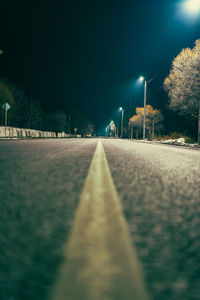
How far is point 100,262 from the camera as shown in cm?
158

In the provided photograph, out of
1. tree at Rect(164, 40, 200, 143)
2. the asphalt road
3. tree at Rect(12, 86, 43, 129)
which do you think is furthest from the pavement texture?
tree at Rect(12, 86, 43, 129)

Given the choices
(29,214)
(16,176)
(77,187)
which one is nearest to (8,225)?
(29,214)

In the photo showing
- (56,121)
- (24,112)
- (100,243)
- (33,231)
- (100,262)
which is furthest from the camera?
(56,121)

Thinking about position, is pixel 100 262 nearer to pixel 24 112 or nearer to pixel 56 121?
pixel 24 112

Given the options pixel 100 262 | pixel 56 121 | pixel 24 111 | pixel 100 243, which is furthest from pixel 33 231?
pixel 56 121

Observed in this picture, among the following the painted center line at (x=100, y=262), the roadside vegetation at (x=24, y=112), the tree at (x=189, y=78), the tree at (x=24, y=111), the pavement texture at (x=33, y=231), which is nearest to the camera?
the painted center line at (x=100, y=262)

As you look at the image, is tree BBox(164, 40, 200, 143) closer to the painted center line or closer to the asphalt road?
the asphalt road

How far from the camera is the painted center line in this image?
126cm

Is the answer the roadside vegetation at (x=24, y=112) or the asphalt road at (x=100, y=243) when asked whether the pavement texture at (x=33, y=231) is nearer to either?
the asphalt road at (x=100, y=243)

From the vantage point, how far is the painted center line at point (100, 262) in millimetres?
1262

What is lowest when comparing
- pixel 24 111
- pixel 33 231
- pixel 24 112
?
pixel 33 231

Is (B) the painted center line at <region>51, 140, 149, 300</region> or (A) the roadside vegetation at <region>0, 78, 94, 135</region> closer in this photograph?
(B) the painted center line at <region>51, 140, 149, 300</region>

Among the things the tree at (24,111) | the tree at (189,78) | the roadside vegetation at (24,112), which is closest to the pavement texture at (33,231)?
the tree at (189,78)

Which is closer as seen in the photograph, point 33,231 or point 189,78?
point 33,231
